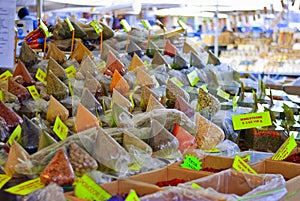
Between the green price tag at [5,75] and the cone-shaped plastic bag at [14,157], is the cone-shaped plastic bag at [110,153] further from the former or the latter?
the green price tag at [5,75]

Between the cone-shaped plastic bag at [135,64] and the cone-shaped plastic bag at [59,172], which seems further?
the cone-shaped plastic bag at [135,64]

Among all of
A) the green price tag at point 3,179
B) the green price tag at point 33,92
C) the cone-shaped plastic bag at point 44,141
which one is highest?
the cone-shaped plastic bag at point 44,141

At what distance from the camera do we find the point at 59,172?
216 cm

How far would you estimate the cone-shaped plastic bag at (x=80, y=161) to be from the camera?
2260 mm

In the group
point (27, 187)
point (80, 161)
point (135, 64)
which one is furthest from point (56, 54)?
point (27, 187)

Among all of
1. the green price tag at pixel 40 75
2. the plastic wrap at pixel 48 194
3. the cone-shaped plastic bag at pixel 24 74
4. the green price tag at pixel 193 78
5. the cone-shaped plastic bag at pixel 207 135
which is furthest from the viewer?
the green price tag at pixel 193 78

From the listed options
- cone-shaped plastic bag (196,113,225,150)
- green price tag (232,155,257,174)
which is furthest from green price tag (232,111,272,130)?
green price tag (232,155,257,174)

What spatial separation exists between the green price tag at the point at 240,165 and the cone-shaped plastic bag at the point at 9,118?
3.59 ft

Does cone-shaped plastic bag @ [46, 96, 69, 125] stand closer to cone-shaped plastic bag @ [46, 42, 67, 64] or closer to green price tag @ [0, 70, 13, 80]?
green price tag @ [0, 70, 13, 80]

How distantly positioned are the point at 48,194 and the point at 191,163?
0.76 m

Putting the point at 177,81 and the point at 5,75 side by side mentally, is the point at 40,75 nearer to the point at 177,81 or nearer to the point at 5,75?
the point at 5,75

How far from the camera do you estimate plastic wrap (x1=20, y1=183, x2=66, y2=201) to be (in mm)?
1983

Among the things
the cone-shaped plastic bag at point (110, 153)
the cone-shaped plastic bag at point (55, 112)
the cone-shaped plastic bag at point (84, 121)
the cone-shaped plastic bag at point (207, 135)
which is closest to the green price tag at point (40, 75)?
the cone-shaped plastic bag at point (55, 112)

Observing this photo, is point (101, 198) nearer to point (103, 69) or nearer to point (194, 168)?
point (194, 168)
